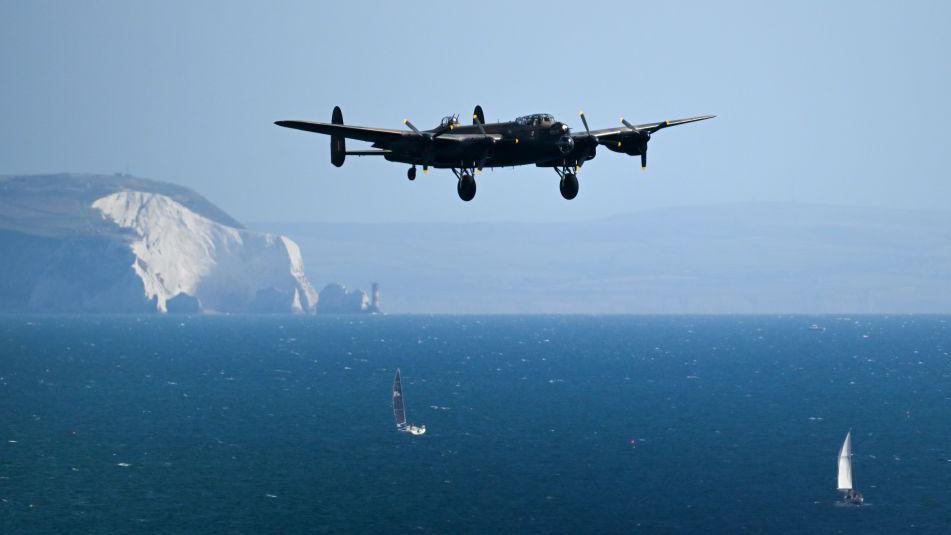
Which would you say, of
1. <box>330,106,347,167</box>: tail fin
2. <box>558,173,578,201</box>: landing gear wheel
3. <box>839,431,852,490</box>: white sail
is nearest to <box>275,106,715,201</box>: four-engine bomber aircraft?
<box>558,173,578,201</box>: landing gear wheel

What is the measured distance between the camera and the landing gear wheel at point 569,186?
51938 mm

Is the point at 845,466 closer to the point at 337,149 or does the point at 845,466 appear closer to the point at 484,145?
the point at 337,149

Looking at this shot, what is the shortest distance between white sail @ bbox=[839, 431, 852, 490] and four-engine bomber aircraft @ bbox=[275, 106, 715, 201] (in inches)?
5063

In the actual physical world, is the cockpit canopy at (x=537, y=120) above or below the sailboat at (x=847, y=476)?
above

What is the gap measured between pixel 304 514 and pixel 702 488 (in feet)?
204

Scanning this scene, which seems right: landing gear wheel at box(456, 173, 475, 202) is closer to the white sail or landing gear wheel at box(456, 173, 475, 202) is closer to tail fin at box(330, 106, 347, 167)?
tail fin at box(330, 106, 347, 167)

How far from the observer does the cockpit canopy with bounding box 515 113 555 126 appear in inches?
2083

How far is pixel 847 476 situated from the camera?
17425 centimetres

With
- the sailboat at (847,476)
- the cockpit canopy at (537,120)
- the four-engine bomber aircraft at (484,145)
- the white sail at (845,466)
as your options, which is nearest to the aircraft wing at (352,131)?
the four-engine bomber aircraft at (484,145)

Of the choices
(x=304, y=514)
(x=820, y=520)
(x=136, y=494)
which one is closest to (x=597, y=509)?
(x=820, y=520)

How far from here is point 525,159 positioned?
5262 cm

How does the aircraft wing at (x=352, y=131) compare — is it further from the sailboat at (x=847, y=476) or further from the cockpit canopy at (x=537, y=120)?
the sailboat at (x=847, y=476)

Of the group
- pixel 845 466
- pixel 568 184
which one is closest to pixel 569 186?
pixel 568 184

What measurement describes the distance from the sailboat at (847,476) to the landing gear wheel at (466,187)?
13320 centimetres
